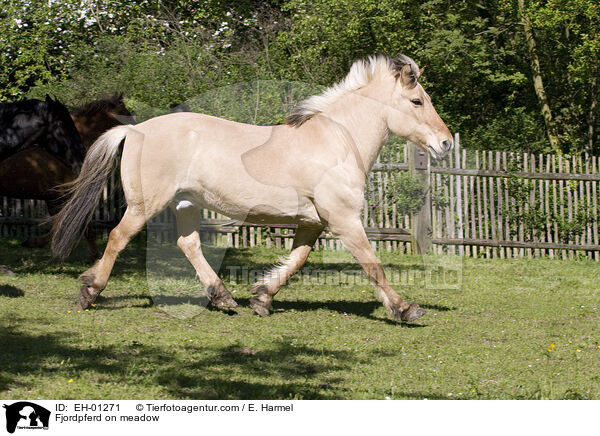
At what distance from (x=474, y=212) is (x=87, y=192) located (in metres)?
7.59

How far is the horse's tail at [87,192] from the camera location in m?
7.16

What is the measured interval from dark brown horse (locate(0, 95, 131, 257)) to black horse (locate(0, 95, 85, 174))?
841 millimetres

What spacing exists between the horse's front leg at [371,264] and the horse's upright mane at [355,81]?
3.66 feet

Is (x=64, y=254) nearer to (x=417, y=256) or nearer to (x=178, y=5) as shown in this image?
(x=417, y=256)

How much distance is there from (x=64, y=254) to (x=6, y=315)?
88 cm

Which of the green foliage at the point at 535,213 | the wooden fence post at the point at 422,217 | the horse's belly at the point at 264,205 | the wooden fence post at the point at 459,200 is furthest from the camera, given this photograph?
the green foliage at the point at 535,213

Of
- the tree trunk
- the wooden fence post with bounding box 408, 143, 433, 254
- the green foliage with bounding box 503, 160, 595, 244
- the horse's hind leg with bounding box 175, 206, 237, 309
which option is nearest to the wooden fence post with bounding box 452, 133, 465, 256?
the wooden fence post with bounding box 408, 143, 433, 254

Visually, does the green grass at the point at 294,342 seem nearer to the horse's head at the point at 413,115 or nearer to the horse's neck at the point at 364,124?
the horse's neck at the point at 364,124

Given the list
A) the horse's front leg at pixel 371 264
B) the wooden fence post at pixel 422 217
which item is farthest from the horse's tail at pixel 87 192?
the wooden fence post at pixel 422 217

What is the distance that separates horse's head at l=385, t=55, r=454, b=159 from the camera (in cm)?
701

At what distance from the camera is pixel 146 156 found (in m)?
6.74

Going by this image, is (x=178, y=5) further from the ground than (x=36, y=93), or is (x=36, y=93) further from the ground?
(x=178, y=5)
